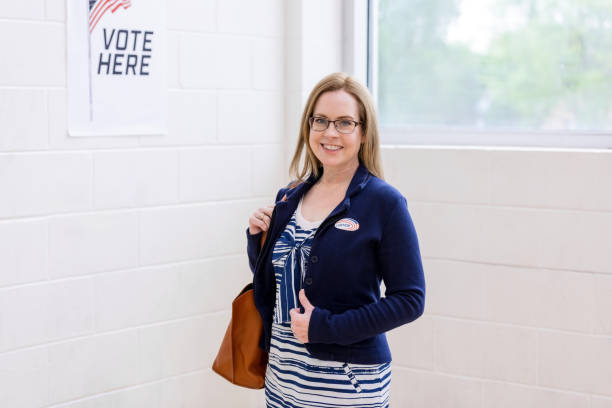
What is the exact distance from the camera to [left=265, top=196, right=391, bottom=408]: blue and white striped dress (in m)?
1.81

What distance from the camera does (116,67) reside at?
8.31ft

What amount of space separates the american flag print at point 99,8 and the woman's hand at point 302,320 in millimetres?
1268

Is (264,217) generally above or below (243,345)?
above

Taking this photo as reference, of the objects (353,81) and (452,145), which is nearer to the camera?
(353,81)

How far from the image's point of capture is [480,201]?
2734 millimetres

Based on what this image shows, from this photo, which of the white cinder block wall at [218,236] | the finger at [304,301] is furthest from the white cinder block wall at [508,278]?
the finger at [304,301]

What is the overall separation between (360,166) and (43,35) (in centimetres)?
115

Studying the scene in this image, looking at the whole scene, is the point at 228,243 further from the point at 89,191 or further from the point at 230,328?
the point at 230,328

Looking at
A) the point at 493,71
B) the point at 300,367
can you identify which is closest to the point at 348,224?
the point at 300,367

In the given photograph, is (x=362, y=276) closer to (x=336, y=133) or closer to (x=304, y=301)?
(x=304, y=301)

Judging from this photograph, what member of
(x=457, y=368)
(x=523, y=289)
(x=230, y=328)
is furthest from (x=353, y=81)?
(x=457, y=368)

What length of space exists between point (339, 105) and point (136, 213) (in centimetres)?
107

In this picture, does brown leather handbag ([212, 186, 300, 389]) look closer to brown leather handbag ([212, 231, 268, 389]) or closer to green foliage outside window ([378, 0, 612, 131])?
brown leather handbag ([212, 231, 268, 389])

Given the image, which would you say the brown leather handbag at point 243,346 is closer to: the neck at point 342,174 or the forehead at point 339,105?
the neck at point 342,174
